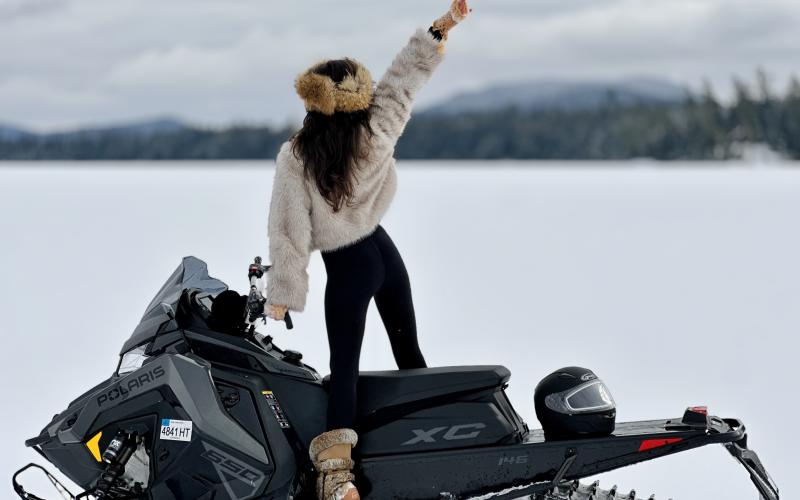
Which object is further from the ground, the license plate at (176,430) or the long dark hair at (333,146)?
the long dark hair at (333,146)

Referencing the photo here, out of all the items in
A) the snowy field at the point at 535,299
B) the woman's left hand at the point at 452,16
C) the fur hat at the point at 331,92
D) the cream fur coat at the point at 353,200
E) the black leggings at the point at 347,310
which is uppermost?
the woman's left hand at the point at 452,16

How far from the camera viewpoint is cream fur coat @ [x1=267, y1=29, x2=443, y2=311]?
298 centimetres

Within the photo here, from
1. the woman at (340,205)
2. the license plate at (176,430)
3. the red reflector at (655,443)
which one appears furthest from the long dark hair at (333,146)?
the red reflector at (655,443)

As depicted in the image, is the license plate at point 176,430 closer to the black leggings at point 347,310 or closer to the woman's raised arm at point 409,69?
the black leggings at point 347,310

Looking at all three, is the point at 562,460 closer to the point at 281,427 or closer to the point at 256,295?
the point at 281,427

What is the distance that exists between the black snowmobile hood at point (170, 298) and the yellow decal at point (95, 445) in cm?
29

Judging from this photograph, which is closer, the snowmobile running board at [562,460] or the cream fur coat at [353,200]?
the snowmobile running board at [562,460]

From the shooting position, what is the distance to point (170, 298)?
323 centimetres

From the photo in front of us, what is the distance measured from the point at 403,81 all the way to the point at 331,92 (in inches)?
11.0

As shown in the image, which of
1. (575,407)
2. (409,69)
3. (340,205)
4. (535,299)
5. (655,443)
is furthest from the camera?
(535,299)

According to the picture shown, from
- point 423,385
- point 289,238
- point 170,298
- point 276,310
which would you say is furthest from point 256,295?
point 423,385

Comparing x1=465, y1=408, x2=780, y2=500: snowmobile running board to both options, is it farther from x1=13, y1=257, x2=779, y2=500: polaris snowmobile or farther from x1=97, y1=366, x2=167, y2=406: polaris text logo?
x1=97, y1=366, x2=167, y2=406: polaris text logo

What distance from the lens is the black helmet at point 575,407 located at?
9.52 feet

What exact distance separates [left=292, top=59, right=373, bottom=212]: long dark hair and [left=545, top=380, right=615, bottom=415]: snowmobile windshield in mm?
912
